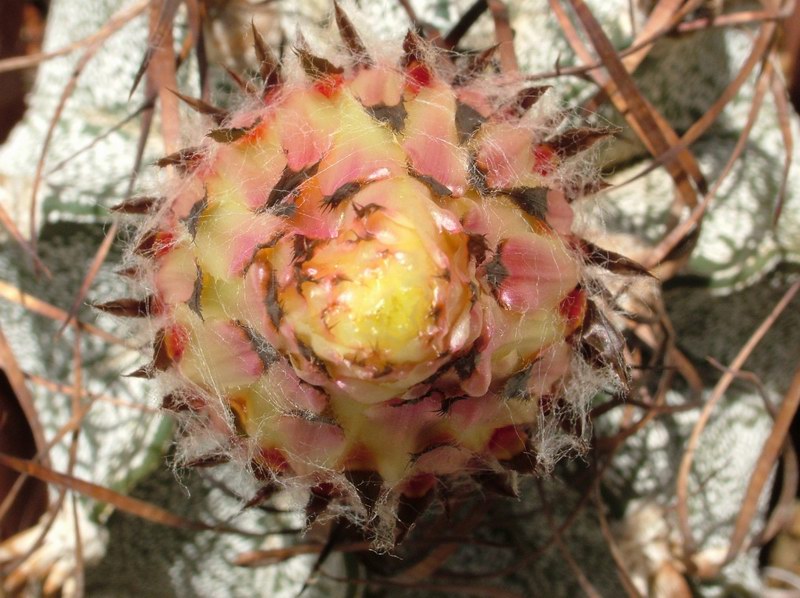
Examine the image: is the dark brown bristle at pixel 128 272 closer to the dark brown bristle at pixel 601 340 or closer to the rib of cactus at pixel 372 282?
the rib of cactus at pixel 372 282

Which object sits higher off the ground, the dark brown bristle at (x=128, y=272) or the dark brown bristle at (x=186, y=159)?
the dark brown bristle at (x=186, y=159)

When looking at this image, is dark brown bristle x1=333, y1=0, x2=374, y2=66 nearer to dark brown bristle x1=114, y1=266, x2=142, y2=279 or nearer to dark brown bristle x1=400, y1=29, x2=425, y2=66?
dark brown bristle x1=400, y1=29, x2=425, y2=66

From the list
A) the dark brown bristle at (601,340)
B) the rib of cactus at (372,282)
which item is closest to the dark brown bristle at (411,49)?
Answer: the rib of cactus at (372,282)

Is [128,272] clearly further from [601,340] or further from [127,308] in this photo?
[601,340]

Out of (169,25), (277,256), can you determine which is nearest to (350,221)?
(277,256)

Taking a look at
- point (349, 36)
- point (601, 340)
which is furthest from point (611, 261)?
point (349, 36)

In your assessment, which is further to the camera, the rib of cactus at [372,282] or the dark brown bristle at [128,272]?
the dark brown bristle at [128,272]

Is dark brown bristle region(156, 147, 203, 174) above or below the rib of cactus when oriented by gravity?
above

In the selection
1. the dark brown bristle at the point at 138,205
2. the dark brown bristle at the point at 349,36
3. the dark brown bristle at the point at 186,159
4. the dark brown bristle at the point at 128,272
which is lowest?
the dark brown bristle at the point at 128,272

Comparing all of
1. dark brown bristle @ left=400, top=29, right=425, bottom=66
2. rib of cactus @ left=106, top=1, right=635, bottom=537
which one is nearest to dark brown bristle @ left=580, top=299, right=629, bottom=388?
rib of cactus @ left=106, top=1, right=635, bottom=537
